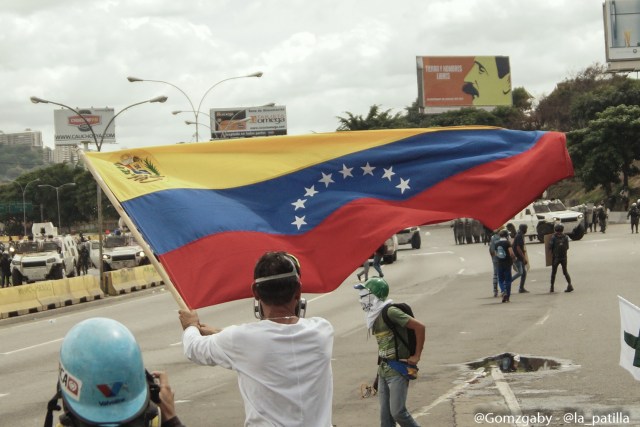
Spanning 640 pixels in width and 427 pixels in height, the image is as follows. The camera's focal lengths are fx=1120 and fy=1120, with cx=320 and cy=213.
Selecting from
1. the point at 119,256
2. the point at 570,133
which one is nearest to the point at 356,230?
the point at 119,256

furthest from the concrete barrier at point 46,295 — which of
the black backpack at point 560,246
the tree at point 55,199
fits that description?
the tree at point 55,199

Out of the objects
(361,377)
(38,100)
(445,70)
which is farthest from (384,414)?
(445,70)

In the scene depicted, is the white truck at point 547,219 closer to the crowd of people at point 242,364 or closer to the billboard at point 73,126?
the crowd of people at point 242,364

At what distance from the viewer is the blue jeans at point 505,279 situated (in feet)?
84.4

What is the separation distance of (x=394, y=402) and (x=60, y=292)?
83.0 ft

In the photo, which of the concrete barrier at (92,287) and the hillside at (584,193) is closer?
the concrete barrier at (92,287)

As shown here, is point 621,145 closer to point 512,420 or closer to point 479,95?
point 479,95

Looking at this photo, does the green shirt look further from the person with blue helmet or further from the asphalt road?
the person with blue helmet

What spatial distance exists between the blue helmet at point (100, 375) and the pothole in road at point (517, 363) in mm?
11806

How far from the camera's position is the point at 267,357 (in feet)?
15.0

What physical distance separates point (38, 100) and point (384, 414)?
3319 cm

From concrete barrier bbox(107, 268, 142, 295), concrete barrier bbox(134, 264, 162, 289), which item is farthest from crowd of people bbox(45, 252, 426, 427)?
concrete barrier bbox(134, 264, 162, 289)

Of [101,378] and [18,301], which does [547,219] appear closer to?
[18,301]

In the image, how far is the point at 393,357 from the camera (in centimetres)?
917
